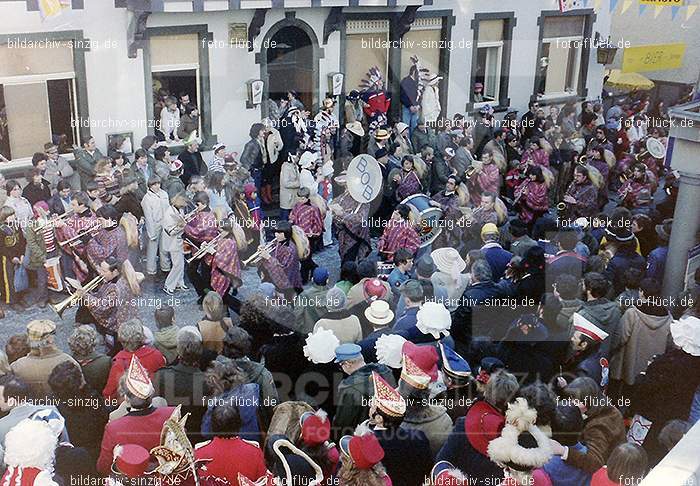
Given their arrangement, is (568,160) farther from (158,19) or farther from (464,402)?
(464,402)

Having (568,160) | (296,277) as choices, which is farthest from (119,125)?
(568,160)

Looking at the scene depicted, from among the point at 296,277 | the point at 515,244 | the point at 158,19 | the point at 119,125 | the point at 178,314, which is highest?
the point at 158,19

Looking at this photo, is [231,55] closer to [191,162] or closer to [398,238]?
[191,162]

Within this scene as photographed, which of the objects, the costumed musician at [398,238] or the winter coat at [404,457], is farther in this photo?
the costumed musician at [398,238]

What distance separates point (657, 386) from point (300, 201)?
4.88m

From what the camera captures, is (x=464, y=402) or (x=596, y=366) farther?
(x=596, y=366)

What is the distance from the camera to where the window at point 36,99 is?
1034 centimetres

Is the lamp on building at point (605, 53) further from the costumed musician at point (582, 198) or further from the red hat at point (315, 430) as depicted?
the red hat at point (315, 430)

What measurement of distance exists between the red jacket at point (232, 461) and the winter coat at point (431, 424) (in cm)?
90

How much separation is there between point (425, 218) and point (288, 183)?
2.94 metres

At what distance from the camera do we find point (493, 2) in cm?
1516

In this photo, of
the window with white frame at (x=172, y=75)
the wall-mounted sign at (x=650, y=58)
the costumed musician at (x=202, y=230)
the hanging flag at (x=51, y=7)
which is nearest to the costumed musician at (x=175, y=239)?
the costumed musician at (x=202, y=230)

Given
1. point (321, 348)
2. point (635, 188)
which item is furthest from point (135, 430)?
point (635, 188)

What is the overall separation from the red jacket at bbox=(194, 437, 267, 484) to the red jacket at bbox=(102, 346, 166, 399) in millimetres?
1227
